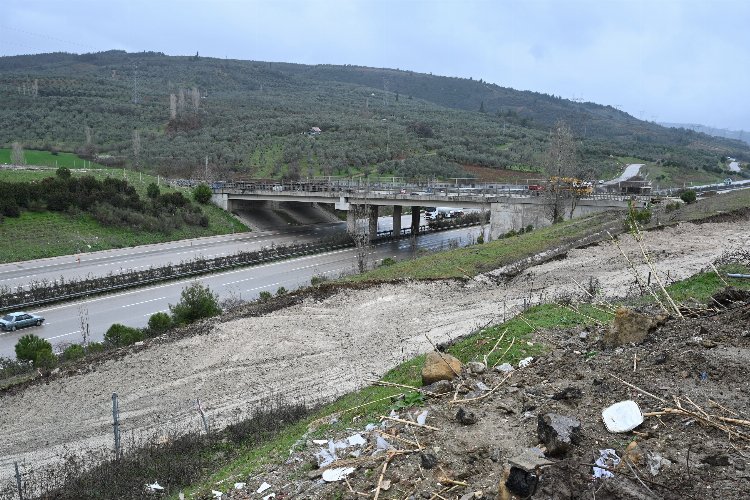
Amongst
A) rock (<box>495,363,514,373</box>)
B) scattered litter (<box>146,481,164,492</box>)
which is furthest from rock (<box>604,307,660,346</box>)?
scattered litter (<box>146,481,164,492</box>)

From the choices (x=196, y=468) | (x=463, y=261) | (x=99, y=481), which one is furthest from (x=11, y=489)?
(x=463, y=261)

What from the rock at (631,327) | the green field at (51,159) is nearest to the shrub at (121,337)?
the rock at (631,327)

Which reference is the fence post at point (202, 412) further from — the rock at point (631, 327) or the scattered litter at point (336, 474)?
the rock at point (631, 327)

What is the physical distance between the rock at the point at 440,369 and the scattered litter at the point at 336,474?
2.68 m

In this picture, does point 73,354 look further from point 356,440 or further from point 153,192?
point 153,192

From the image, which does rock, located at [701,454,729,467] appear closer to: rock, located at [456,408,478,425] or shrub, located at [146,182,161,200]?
rock, located at [456,408,478,425]

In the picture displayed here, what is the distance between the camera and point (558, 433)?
20.0 ft

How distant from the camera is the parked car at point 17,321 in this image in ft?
84.8

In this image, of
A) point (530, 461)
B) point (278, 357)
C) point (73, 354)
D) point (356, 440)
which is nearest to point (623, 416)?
point (530, 461)

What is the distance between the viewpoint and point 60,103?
10019cm

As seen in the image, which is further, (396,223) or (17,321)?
(396,223)

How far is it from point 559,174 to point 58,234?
123 feet

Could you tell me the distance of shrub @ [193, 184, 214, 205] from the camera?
57719mm

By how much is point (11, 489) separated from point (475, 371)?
29.6 feet
